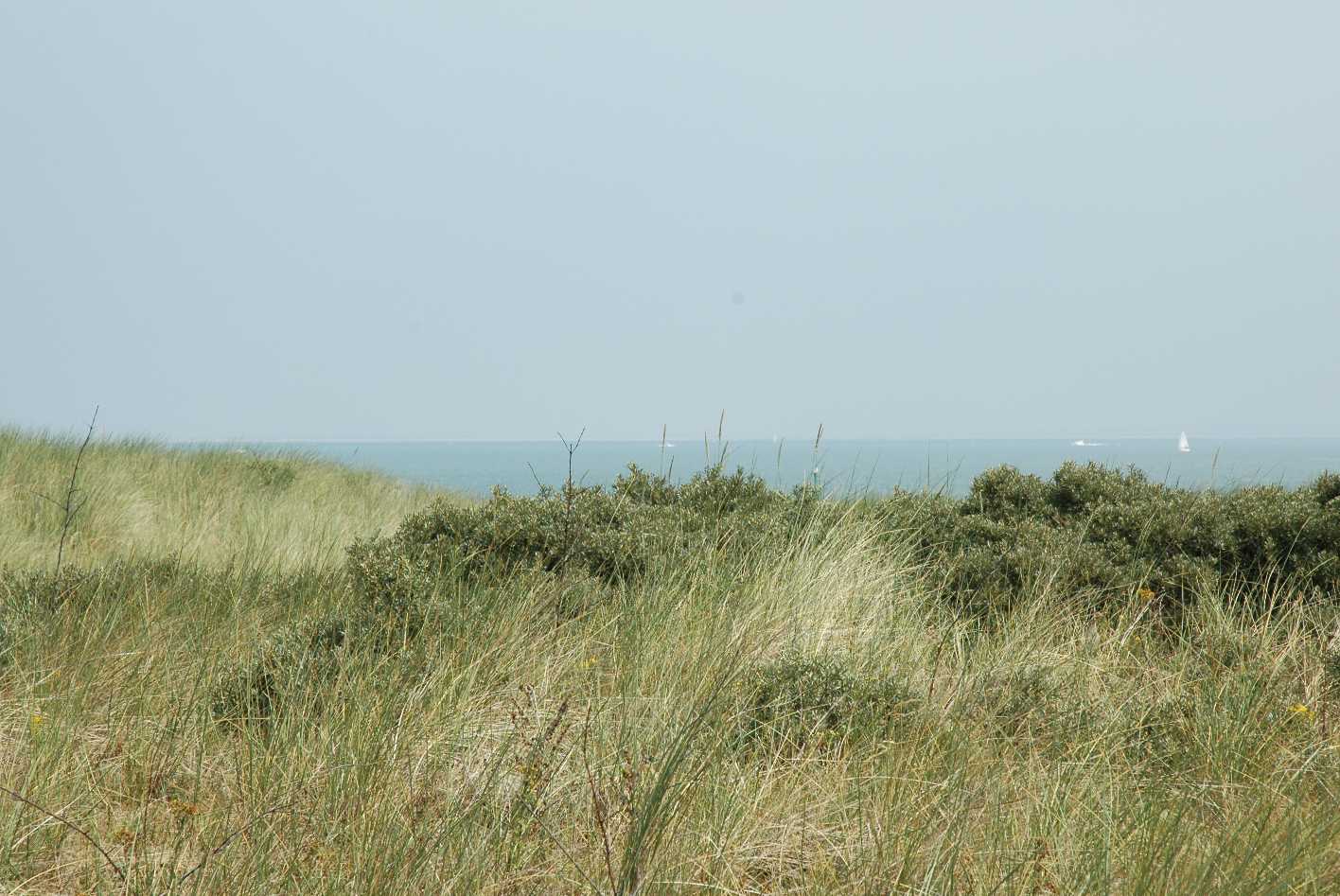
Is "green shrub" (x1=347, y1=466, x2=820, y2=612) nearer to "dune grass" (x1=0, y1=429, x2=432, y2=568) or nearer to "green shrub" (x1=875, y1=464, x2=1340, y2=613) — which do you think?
"dune grass" (x1=0, y1=429, x2=432, y2=568)

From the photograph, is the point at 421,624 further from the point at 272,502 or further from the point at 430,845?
the point at 272,502

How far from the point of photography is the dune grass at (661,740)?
8.48 ft

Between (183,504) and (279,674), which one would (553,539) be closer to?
(279,674)

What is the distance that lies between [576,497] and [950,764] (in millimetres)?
3622

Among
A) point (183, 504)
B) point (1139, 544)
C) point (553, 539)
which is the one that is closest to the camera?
point (553, 539)

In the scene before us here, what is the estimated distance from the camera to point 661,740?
10.2 ft

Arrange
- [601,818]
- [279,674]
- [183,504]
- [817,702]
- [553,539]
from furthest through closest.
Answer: [183,504] < [553,539] < [279,674] < [817,702] < [601,818]

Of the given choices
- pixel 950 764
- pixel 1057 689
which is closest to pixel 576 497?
pixel 1057 689

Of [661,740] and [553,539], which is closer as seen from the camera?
[661,740]

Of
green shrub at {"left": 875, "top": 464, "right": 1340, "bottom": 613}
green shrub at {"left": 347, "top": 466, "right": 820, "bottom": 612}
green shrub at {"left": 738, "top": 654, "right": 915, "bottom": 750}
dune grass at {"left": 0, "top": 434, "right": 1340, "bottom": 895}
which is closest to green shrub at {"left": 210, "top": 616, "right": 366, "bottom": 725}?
dune grass at {"left": 0, "top": 434, "right": 1340, "bottom": 895}

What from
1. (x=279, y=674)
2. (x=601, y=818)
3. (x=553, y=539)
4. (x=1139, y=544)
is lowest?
(x=279, y=674)

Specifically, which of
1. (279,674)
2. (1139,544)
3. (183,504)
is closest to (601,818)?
(279,674)

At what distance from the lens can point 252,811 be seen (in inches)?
114

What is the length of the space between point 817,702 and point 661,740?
0.93 m
